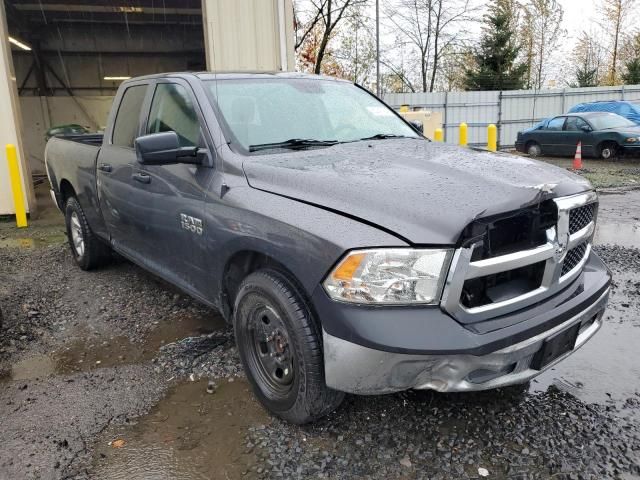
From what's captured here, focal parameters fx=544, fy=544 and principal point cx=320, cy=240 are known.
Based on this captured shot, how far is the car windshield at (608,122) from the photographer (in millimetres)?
15461

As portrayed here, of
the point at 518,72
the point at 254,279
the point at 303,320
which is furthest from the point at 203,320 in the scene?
the point at 518,72

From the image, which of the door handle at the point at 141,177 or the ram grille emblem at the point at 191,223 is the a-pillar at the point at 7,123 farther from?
the ram grille emblem at the point at 191,223

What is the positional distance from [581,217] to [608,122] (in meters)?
14.9

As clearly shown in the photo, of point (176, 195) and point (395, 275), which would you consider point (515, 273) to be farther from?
point (176, 195)

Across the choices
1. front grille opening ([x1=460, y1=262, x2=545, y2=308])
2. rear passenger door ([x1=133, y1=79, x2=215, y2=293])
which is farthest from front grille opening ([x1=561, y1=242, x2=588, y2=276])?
rear passenger door ([x1=133, y1=79, x2=215, y2=293])

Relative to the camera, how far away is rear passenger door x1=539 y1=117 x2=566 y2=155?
16500 mm

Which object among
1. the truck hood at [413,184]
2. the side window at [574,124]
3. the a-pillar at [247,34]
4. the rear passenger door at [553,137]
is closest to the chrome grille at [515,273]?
the truck hood at [413,184]

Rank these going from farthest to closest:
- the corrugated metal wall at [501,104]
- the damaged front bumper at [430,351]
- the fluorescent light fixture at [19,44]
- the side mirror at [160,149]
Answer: the corrugated metal wall at [501,104] < the fluorescent light fixture at [19,44] < the side mirror at [160,149] < the damaged front bumper at [430,351]

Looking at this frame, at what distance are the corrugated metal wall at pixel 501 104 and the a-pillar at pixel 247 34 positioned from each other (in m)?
12.7

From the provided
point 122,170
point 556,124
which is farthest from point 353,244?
point 556,124

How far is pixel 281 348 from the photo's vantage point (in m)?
2.78

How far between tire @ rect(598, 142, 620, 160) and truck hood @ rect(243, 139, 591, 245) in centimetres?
1402

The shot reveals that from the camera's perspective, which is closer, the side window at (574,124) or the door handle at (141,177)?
the door handle at (141,177)

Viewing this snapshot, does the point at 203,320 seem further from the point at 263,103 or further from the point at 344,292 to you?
the point at 344,292
